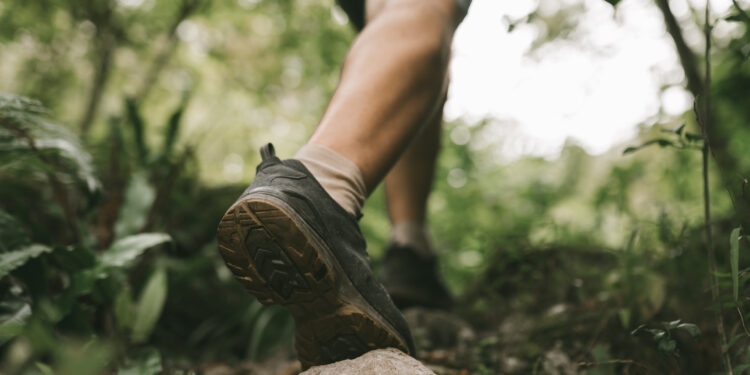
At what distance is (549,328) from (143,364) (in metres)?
1.17

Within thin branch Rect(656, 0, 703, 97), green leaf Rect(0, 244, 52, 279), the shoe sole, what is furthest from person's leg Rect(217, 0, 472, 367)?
thin branch Rect(656, 0, 703, 97)

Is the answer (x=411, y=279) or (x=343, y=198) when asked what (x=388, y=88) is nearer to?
(x=343, y=198)

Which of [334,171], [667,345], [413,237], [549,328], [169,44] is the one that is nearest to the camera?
[667,345]

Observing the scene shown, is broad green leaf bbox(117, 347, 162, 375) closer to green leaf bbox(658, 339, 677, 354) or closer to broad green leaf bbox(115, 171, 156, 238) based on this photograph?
broad green leaf bbox(115, 171, 156, 238)

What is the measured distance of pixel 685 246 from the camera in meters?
1.60

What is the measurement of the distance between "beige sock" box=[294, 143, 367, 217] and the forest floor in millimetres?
579

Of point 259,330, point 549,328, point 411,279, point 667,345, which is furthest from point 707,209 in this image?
point 259,330

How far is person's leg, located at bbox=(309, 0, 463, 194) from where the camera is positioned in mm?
1086

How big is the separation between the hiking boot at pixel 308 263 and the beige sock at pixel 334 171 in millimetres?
31

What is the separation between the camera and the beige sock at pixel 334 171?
1.04m

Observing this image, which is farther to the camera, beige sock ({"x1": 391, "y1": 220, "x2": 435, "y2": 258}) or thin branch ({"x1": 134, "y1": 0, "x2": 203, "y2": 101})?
thin branch ({"x1": 134, "y1": 0, "x2": 203, "y2": 101})

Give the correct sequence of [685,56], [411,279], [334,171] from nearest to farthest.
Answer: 1. [334,171]
2. [411,279]
3. [685,56]

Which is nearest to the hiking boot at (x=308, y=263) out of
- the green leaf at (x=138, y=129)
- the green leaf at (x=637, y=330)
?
the green leaf at (x=637, y=330)

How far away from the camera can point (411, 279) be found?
1826 mm
